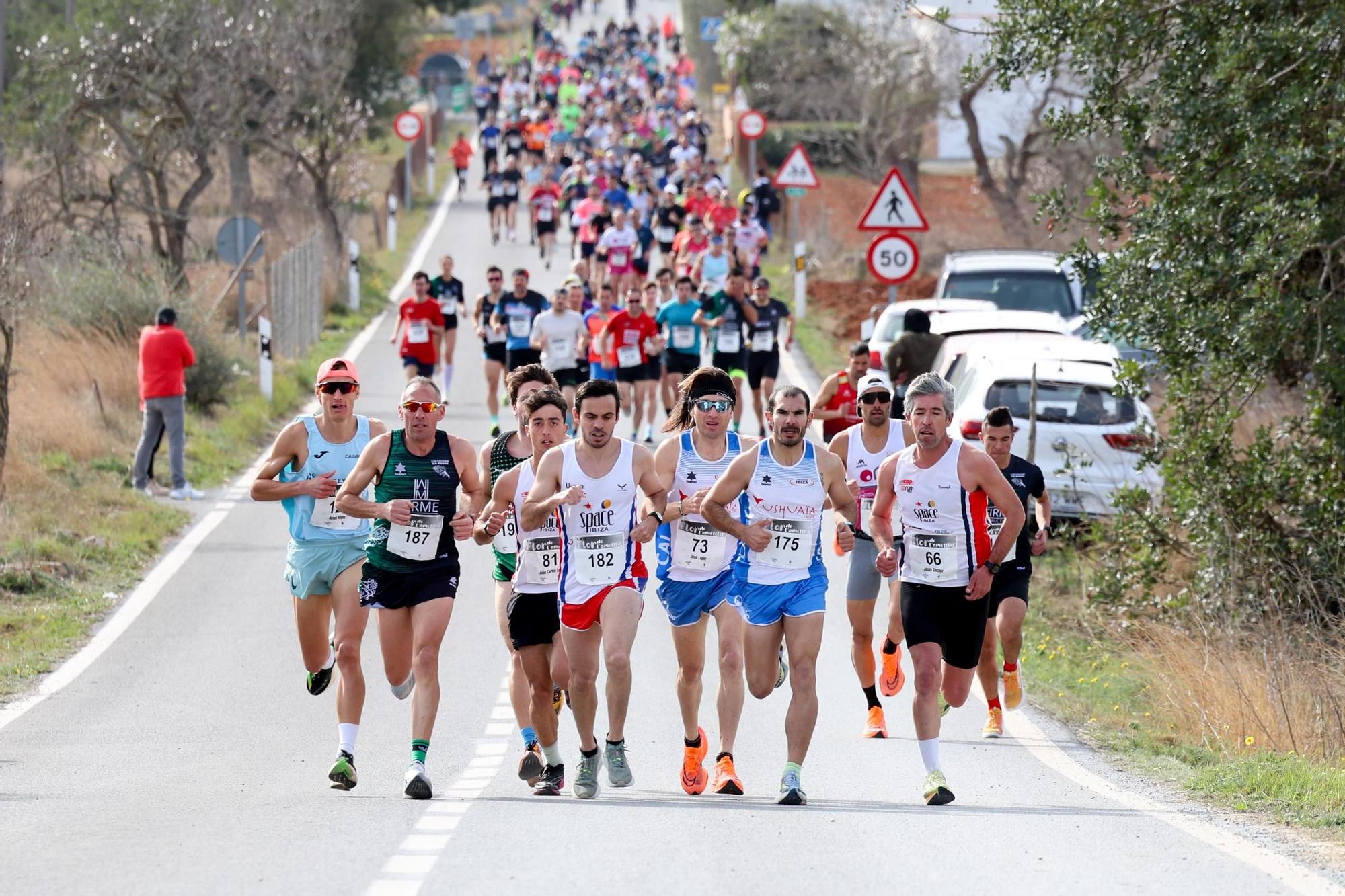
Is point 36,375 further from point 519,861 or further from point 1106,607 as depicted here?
point 519,861

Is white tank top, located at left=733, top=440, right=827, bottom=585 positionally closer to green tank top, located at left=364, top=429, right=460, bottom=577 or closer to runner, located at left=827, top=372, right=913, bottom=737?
green tank top, located at left=364, top=429, right=460, bottom=577

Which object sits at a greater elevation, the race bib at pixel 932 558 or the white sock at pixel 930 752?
the race bib at pixel 932 558

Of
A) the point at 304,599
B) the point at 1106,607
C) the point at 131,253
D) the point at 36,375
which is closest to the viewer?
the point at 304,599

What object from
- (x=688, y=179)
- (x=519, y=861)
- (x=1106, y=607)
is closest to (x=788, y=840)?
(x=519, y=861)

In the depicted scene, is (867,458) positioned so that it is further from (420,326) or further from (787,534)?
(420,326)

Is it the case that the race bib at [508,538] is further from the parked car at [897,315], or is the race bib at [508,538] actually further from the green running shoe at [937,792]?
the parked car at [897,315]

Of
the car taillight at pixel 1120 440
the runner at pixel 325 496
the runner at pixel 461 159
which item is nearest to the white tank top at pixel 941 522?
the runner at pixel 325 496

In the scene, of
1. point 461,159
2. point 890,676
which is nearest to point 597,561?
point 890,676

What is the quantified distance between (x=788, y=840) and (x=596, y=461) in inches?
79.1

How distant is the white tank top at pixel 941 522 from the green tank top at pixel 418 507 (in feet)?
6.92

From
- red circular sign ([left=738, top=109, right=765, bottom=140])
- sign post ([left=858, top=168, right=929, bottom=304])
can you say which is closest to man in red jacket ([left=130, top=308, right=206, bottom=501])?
sign post ([left=858, top=168, right=929, bottom=304])

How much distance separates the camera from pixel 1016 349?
1708cm

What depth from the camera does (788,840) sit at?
822cm

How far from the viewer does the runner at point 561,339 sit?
21234mm
